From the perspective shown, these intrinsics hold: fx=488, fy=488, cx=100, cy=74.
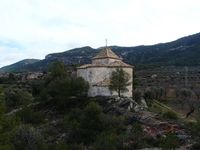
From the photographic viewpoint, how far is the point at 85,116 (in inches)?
2402

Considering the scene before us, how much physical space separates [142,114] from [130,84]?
8.97 metres

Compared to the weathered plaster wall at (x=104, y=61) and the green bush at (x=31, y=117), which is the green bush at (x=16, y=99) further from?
the weathered plaster wall at (x=104, y=61)

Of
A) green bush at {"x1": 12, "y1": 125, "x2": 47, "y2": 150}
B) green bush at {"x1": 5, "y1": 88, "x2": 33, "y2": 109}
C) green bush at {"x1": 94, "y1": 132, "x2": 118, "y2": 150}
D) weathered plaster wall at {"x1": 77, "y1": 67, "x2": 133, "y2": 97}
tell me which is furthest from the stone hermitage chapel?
green bush at {"x1": 94, "y1": 132, "x2": 118, "y2": 150}

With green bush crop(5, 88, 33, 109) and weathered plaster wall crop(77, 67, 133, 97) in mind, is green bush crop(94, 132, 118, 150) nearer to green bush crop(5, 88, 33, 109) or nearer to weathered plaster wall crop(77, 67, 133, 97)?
weathered plaster wall crop(77, 67, 133, 97)

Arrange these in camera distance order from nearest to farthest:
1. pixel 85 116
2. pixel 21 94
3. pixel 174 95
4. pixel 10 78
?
pixel 85 116, pixel 21 94, pixel 174 95, pixel 10 78

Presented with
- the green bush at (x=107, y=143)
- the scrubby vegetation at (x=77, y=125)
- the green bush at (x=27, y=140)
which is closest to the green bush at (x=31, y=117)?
the scrubby vegetation at (x=77, y=125)

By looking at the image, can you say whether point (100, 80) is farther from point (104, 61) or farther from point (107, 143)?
point (107, 143)

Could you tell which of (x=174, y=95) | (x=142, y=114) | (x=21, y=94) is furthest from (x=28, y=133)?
(x=174, y=95)

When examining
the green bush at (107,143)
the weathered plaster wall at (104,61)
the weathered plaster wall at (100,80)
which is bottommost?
the green bush at (107,143)

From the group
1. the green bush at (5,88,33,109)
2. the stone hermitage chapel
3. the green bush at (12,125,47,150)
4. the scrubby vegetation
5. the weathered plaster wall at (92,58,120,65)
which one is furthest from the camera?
the green bush at (5,88,33,109)

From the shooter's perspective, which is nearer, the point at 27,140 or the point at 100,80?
the point at 27,140

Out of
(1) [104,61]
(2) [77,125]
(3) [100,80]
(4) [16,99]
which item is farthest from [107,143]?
(4) [16,99]

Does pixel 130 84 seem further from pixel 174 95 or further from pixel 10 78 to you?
pixel 10 78

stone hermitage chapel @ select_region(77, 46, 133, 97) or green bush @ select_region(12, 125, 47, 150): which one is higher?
stone hermitage chapel @ select_region(77, 46, 133, 97)
